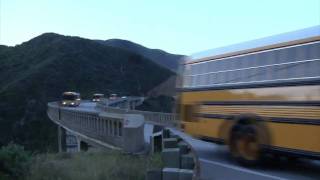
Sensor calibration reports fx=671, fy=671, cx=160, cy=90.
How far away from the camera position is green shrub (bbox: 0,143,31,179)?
50.0 ft

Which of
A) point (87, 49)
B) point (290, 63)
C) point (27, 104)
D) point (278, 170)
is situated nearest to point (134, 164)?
point (278, 170)

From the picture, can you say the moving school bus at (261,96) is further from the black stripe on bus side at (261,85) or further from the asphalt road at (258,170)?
the asphalt road at (258,170)

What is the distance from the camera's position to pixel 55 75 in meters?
147

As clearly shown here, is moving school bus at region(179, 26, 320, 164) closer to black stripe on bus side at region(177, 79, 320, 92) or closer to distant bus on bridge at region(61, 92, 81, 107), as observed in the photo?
black stripe on bus side at region(177, 79, 320, 92)

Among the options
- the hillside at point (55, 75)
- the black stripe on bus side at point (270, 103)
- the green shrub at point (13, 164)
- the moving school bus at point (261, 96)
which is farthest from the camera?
the hillside at point (55, 75)

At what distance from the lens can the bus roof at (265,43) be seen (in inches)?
505

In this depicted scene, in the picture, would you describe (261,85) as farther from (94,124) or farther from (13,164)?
(94,124)

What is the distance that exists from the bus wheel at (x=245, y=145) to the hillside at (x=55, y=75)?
83929mm

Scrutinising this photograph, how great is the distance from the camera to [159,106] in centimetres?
10575

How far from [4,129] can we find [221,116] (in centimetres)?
9155

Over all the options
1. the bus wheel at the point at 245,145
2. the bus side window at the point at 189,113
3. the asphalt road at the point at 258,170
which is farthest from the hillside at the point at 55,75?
the bus wheel at the point at 245,145

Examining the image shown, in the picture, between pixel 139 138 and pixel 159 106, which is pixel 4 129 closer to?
pixel 159 106

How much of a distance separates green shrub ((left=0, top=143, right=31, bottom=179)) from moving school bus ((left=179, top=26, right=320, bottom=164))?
448 cm

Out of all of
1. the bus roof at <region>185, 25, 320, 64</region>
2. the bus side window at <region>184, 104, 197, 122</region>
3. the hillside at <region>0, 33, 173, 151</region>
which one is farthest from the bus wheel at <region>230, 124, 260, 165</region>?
the hillside at <region>0, 33, 173, 151</region>
